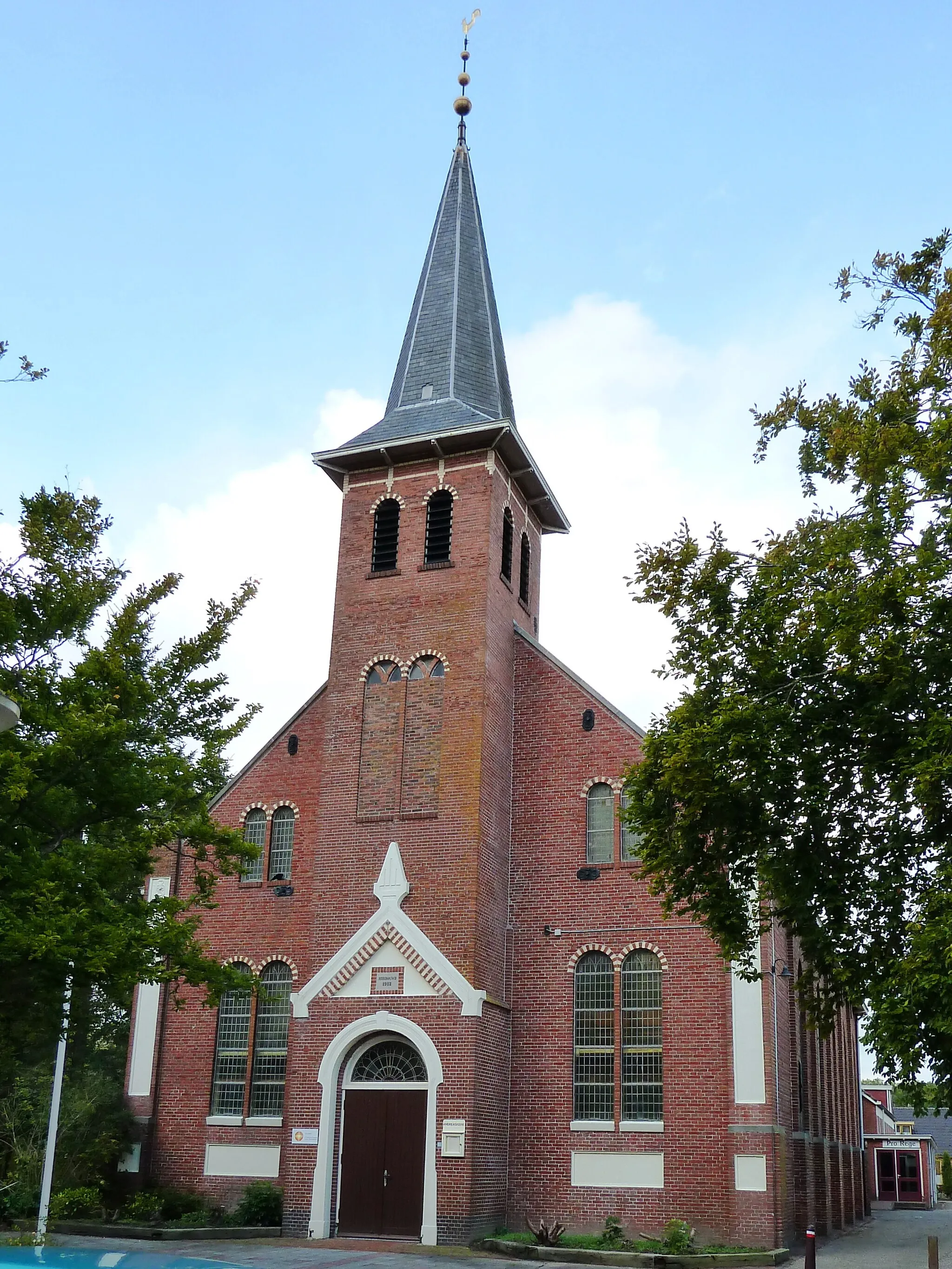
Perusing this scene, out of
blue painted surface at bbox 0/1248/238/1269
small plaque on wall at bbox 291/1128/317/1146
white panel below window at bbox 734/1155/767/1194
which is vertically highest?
blue painted surface at bbox 0/1248/238/1269

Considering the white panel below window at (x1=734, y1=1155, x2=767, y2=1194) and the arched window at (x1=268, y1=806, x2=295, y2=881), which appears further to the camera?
the arched window at (x1=268, y1=806, x2=295, y2=881)

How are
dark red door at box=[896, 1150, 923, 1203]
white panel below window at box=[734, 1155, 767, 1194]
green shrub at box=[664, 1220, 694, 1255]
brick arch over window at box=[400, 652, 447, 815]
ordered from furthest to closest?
dark red door at box=[896, 1150, 923, 1203], brick arch over window at box=[400, 652, 447, 815], white panel below window at box=[734, 1155, 767, 1194], green shrub at box=[664, 1220, 694, 1255]

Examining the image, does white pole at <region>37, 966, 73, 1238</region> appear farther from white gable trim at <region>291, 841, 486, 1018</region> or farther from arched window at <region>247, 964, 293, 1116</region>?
white gable trim at <region>291, 841, 486, 1018</region>

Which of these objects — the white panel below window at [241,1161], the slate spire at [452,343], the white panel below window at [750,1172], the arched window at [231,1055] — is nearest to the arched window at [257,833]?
the arched window at [231,1055]

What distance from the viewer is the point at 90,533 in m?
16.4

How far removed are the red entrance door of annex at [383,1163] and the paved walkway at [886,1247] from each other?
20.6ft

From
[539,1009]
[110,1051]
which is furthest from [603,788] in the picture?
[110,1051]

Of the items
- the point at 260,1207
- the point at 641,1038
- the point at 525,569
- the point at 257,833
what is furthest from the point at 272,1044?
the point at 525,569

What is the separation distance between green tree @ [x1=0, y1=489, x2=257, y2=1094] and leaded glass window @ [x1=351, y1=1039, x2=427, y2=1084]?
6.49m

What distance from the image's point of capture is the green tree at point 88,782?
14102 mm

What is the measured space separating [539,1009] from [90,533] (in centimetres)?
1229

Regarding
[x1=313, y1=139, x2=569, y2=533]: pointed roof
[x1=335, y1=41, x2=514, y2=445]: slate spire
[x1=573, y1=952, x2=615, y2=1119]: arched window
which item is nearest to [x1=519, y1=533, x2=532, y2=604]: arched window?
[x1=313, y1=139, x2=569, y2=533]: pointed roof

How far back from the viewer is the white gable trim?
21938mm

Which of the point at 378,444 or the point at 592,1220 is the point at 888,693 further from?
the point at 378,444
